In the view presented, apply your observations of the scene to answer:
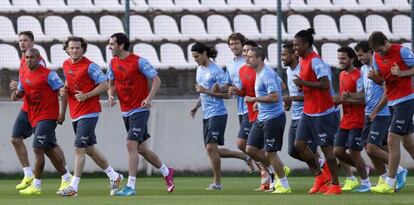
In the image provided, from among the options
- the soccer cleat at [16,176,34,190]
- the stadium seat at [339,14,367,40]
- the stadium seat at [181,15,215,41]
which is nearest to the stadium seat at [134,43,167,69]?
the stadium seat at [181,15,215,41]

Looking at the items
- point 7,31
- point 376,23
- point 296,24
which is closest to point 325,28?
point 296,24

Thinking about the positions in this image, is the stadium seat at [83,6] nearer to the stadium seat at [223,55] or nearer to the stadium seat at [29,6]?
the stadium seat at [29,6]

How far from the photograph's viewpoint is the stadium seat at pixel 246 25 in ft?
74.9

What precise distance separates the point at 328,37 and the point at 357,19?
3.55 ft

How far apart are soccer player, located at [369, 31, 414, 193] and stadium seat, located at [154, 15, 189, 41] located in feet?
31.1

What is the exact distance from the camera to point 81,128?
13336 mm

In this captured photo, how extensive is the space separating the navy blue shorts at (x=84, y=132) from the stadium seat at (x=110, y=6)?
9531mm

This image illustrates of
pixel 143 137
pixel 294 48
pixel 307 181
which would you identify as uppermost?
pixel 294 48

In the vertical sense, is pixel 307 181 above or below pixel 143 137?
below

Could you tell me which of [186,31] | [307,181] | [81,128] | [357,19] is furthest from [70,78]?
[357,19]

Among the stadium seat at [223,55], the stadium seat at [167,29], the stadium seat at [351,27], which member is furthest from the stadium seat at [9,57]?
the stadium seat at [351,27]

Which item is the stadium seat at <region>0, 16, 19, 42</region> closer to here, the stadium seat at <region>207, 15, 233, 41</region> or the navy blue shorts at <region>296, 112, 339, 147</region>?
the stadium seat at <region>207, 15, 233, 41</region>

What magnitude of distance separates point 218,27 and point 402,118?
10180mm

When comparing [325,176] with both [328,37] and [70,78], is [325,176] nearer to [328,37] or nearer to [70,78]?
[70,78]
